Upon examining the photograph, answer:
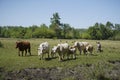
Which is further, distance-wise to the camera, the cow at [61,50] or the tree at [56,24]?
the tree at [56,24]

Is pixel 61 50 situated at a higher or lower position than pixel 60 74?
higher

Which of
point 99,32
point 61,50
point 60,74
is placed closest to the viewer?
point 60,74

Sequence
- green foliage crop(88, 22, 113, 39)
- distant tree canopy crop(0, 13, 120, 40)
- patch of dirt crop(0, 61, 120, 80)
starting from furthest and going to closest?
green foliage crop(88, 22, 113, 39)
distant tree canopy crop(0, 13, 120, 40)
patch of dirt crop(0, 61, 120, 80)

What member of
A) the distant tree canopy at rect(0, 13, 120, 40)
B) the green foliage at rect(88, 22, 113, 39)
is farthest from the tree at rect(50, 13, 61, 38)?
the green foliage at rect(88, 22, 113, 39)

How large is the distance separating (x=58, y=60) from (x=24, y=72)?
4.08 m

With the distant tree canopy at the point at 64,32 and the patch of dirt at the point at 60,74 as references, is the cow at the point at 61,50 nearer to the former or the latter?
the patch of dirt at the point at 60,74

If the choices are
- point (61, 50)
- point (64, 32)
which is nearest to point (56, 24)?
point (64, 32)

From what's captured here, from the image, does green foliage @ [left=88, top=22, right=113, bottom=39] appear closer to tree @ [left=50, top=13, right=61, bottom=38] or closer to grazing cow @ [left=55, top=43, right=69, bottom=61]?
tree @ [left=50, top=13, right=61, bottom=38]

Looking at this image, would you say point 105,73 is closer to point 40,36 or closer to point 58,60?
point 58,60

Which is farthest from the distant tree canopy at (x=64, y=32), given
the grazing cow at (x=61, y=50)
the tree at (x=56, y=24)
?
the grazing cow at (x=61, y=50)

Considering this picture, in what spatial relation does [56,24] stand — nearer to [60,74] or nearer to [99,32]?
[99,32]

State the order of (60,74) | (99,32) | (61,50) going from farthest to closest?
(99,32) < (61,50) < (60,74)

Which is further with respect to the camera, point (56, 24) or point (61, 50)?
point (56, 24)

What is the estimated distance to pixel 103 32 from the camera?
106 metres
